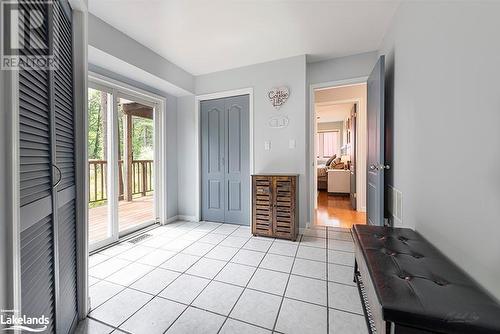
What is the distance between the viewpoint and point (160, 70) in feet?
9.84

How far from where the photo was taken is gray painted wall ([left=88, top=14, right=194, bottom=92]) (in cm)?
215

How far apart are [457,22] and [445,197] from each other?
3.23 ft

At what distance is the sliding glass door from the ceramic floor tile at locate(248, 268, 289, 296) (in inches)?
80.1

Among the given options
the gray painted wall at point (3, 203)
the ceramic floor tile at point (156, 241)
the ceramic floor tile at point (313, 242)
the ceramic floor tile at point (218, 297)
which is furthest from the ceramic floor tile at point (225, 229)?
the gray painted wall at point (3, 203)

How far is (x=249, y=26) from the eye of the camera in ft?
7.70

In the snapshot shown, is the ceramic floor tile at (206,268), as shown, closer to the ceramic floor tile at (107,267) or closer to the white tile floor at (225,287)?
the white tile floor at (225,287)

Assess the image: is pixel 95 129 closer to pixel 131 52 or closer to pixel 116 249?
pixel 131 52

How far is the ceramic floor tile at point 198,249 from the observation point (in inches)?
99.3

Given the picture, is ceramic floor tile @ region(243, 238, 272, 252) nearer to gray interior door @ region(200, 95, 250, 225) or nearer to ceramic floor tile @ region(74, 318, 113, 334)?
gray interior door @ region(200, 95, 250, 225)

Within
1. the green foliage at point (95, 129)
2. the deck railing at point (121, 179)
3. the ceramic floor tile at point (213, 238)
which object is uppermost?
the green foliage at point (95, 129)

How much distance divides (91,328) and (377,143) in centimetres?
292

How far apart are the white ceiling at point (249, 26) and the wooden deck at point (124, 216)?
7.96 ft

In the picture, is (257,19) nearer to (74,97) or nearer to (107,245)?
(74,97)

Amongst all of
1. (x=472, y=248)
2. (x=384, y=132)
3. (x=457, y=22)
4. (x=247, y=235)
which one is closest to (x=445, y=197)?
(x=472, y=248)
